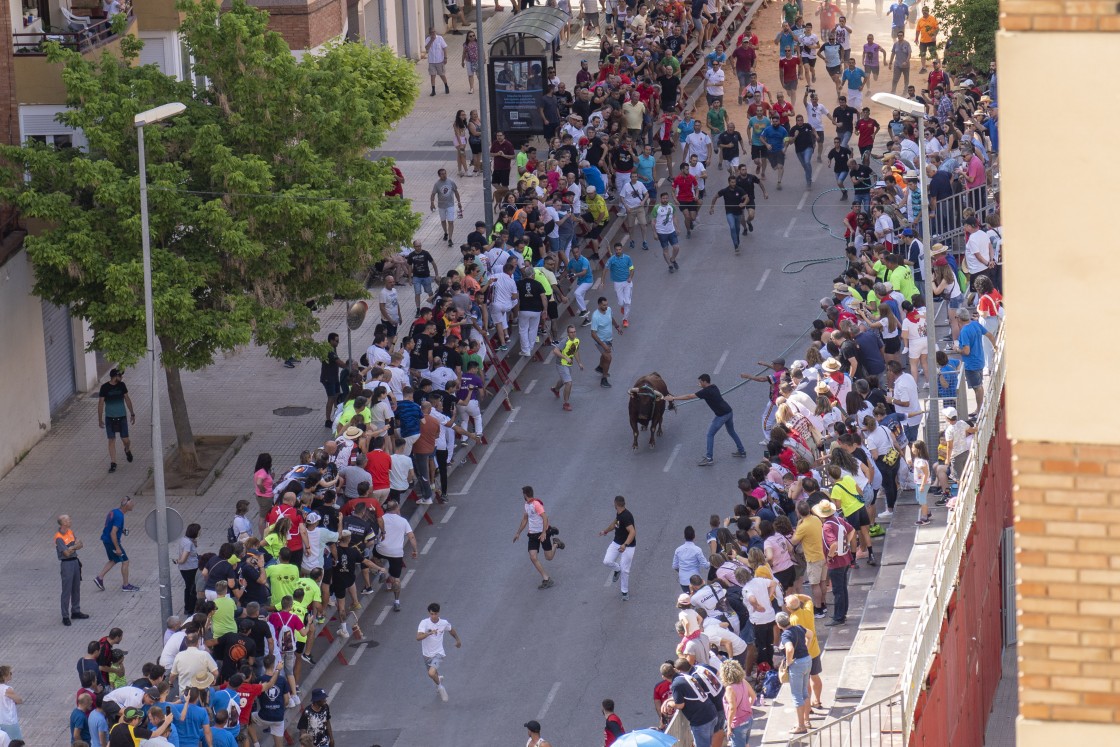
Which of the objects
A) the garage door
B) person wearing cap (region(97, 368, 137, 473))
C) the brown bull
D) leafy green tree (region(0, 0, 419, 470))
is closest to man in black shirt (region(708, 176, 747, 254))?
the brown bull

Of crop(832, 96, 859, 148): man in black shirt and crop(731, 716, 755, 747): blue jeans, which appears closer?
crop(731, 716, 755, 747): blue jeans

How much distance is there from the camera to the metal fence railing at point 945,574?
15969 mm

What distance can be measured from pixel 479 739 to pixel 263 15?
11.8m

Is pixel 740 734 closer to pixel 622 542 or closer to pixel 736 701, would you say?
pixel 736 701

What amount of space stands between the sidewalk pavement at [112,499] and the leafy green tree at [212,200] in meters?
1.37

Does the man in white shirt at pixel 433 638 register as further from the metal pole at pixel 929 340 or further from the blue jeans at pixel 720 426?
the blue jeans at pixel 720 426

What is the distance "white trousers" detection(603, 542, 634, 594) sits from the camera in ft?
74.6

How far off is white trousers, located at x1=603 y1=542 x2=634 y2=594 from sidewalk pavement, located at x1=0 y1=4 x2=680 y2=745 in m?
5.30

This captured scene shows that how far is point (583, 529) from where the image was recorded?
82.8 ft

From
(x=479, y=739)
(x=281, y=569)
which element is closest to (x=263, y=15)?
(x=281, y=569)

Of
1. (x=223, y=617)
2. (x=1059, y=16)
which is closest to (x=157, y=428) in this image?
(x=223, y=617)

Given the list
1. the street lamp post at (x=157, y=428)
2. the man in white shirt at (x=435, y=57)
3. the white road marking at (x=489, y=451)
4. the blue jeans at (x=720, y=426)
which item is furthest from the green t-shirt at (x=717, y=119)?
the street lamp post at (x=157, y=428)

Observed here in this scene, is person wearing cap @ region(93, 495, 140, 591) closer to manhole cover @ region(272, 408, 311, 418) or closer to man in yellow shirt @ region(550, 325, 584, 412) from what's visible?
manhole cover @ region(272, 408, 311, 418)

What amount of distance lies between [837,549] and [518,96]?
838 inches
